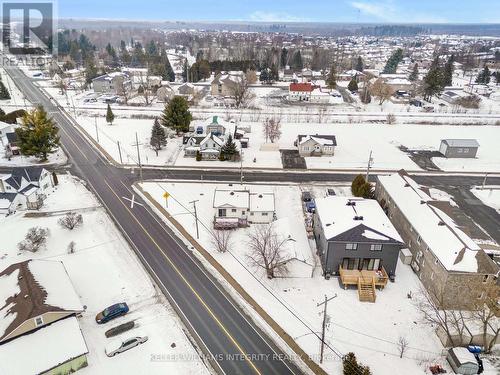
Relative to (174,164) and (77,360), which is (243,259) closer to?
(77,360)

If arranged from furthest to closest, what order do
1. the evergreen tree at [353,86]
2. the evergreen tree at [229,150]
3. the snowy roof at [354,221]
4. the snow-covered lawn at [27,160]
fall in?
the evergreen tree at [353,86] → the evergreen tree at [229,150] → the snow-covered lawn at [27,160] → the snowy roof at [354,221]

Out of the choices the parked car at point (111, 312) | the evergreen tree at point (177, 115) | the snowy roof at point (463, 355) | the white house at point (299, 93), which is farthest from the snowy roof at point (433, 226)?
the white house at point (299, 93)

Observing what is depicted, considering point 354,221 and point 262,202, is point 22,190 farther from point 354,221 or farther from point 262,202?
point 354,221

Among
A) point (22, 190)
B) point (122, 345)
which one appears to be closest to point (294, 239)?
point (122, 345)

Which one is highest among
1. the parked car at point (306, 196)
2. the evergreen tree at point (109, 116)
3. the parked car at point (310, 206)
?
the evergreen tree at point (109, 116)

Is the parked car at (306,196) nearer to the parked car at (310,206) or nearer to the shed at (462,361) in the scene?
the parked car at (310,206)

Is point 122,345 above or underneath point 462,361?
underneath
